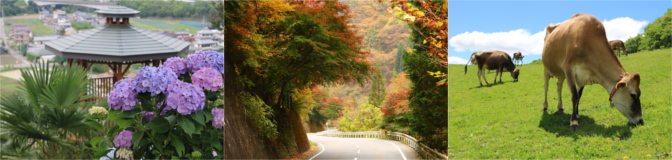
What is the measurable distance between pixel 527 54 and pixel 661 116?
1481mm

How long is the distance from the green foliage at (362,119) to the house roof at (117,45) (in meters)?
2.31

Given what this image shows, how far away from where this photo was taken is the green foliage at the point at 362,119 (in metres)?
6.32

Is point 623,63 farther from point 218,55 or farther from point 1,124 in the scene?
point 1,124

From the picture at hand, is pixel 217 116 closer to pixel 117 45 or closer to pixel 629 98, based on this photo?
pixel 117 45

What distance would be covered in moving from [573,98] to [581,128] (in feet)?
1.10

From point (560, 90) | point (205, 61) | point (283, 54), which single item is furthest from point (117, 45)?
point (560, 90)

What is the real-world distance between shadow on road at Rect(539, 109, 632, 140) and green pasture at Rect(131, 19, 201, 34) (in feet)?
14.8

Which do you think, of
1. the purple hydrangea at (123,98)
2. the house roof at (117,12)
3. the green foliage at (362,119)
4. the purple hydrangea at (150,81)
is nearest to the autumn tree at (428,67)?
the green foliage at (362,119)

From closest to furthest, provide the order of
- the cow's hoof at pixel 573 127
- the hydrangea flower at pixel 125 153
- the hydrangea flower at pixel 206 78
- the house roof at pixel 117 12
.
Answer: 1. the hydrangea flower at pixel 125 153
2. the hydrangea flower at pixel 206 78
3. the cow's hoof at pixel 573 127
4. the house roof at pixel 117 12

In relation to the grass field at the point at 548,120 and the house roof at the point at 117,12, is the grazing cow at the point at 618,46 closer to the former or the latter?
the grass field at the point at 548,120

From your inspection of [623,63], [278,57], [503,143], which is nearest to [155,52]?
[278,57]

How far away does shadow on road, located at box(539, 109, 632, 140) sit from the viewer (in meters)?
5.54

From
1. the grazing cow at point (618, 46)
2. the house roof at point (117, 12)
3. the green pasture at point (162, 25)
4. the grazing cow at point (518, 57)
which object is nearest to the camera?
the grazing cow at point (618, 46)

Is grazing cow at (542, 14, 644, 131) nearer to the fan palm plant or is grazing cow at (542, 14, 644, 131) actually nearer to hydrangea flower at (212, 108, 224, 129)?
hydrangea flower at (212, 108, 224, 129)
